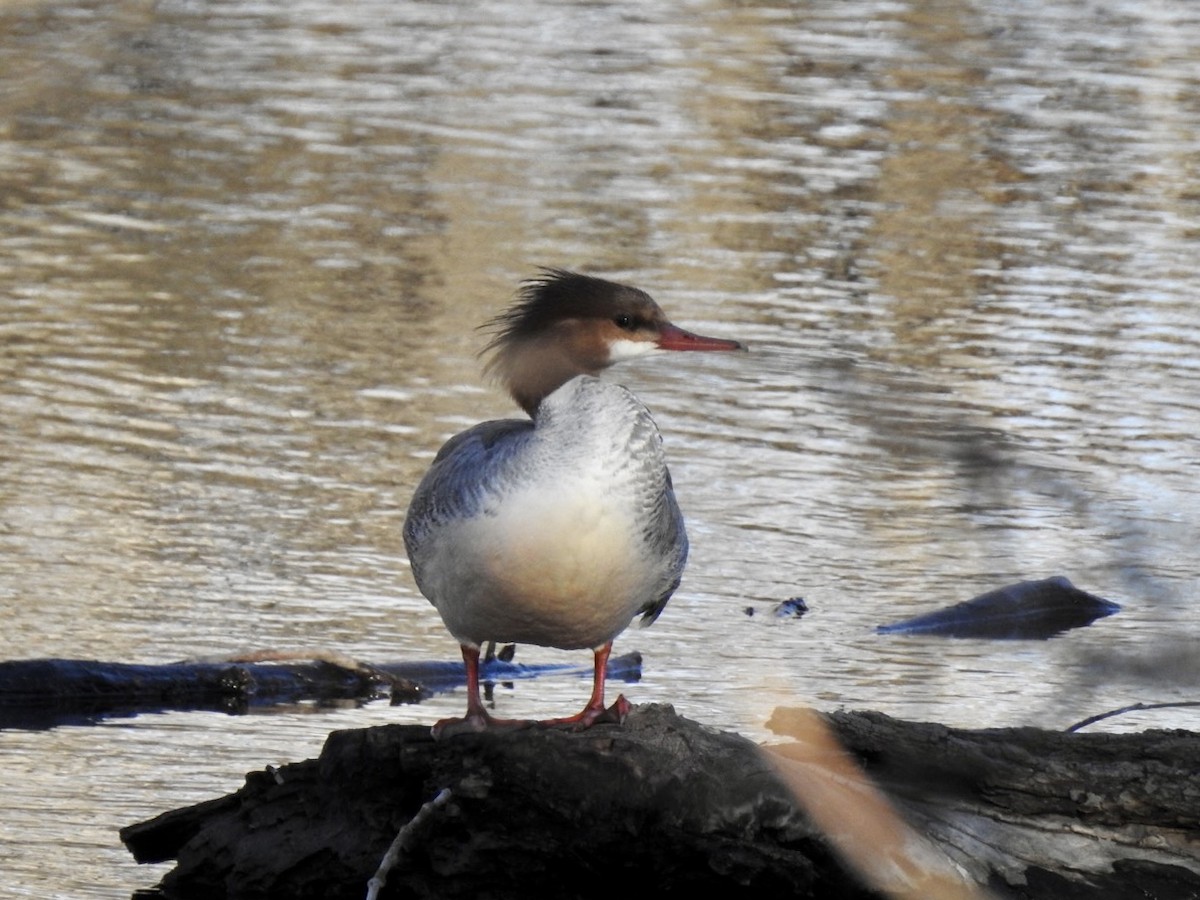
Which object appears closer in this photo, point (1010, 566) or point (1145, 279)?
point (1010, 566)

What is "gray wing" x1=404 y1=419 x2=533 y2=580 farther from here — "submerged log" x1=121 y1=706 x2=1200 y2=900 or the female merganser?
"submerged log" x1=121 y1=706 x2=1200 y2=900

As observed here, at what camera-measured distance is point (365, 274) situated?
1449 cm

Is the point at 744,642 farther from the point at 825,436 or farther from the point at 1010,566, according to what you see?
the point at 825,436

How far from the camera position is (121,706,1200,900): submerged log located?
5.44m

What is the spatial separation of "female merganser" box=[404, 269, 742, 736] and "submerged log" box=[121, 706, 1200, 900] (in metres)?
0.20

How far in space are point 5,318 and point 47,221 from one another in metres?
2.59

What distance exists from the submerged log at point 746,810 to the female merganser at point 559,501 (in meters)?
0.20

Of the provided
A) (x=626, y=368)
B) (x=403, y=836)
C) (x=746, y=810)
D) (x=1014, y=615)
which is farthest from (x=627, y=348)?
(x=626, y=368)

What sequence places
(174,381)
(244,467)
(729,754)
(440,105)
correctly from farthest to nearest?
(440,105)
(174,381)
(244,467)
(729,754)

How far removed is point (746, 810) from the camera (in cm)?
543

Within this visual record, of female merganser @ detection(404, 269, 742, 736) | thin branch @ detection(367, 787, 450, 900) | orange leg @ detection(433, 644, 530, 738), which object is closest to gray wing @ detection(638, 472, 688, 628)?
female merganser @ detection(404, 269, 742, 736)

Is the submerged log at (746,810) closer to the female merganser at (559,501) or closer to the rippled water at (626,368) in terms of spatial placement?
the female merganser at (559,501)

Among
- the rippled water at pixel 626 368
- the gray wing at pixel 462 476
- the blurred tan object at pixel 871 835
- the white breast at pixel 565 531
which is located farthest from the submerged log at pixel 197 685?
the blurred tan object at pixel 871 835

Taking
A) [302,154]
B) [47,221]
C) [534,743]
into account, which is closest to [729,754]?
[534,743]
